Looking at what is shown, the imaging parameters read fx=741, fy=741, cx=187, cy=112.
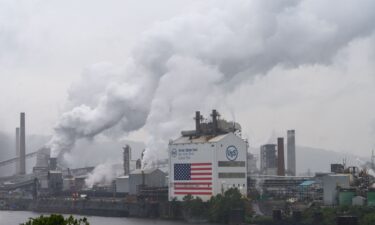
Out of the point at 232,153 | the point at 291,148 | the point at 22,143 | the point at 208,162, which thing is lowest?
the point at 208,162

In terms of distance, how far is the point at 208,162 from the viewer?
80.1 m

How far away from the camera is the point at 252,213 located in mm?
74188

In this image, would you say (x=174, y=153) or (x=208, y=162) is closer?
(x=208, y=162)

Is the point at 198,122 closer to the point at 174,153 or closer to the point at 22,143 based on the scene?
the point at 174,153

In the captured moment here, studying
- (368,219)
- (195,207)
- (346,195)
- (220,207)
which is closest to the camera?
(368,219)

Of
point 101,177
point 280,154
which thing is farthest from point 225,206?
point 101,177

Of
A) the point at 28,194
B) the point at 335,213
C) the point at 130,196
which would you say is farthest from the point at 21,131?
the point at 335,213

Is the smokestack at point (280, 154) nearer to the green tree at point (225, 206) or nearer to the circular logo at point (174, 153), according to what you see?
the circular logo at point (174, 153)

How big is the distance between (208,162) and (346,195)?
1620cm

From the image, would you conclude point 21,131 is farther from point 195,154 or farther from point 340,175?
point 340,175

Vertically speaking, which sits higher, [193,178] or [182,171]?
[182,171]

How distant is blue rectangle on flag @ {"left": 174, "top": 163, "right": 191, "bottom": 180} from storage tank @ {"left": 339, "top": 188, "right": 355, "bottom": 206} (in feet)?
A: 61.1

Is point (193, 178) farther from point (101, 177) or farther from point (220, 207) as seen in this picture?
point (101, 177)

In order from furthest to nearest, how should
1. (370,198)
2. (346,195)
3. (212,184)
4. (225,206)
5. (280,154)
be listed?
(280,154) → (212,184) → (225,206) → (346,195) → (370,198)
